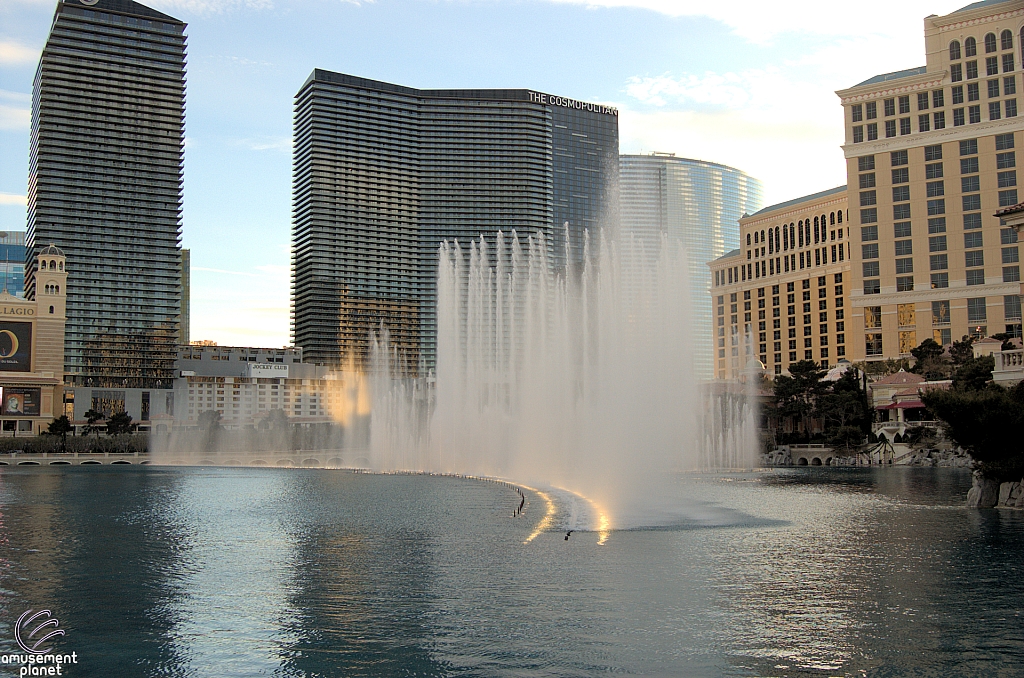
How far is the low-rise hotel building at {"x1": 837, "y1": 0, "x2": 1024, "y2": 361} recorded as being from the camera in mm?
100062

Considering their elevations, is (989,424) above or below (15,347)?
below

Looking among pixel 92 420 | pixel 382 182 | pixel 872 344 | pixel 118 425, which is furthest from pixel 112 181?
pixel 872 344

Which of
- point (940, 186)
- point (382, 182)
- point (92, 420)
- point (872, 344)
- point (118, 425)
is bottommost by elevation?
point (118, 425)

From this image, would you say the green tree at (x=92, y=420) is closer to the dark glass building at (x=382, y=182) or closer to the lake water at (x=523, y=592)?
the dark glass building at (x=382, y=182)

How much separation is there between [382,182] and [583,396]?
151010mm

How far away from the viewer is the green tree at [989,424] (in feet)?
110

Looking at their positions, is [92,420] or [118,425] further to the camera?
[92,420]

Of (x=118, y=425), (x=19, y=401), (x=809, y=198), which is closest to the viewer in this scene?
(x=118, y=425)

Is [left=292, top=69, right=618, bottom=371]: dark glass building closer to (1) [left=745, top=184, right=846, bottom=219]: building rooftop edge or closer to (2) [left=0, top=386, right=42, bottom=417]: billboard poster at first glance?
(1) [left=745, top=184, right=846, bottom=219]: building rooftop edge

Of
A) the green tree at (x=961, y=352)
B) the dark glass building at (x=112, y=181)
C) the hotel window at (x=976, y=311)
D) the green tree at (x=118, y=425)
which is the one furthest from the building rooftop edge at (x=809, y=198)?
the dark glass building at (x=112, y=181)

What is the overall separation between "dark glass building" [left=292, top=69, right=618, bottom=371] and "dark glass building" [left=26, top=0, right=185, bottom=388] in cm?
2747

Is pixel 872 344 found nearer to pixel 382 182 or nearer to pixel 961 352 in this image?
pixel 961 352

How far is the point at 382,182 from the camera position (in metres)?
196

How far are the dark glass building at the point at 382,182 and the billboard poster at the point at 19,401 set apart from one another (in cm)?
7086
